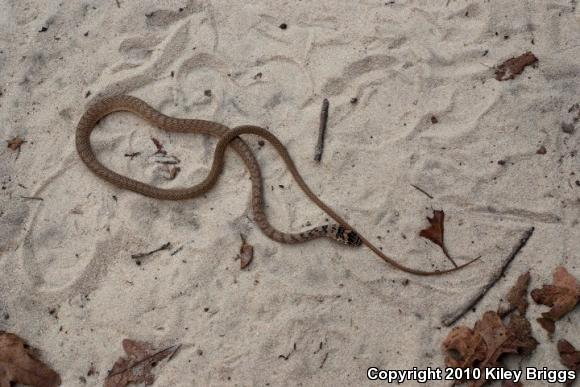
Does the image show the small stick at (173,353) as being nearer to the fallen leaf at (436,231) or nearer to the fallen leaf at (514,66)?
the fallen leaf at (436,231)

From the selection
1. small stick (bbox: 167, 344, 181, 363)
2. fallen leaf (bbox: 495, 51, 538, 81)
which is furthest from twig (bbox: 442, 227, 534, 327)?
small stick (bbox: 167, 344, 181, 363)

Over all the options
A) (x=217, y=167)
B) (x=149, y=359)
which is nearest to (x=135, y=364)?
(x=149, y=359)

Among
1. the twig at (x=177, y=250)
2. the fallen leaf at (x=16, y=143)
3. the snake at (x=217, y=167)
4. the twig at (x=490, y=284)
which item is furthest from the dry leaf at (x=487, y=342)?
the fallen leaf at (x=16, y=143)

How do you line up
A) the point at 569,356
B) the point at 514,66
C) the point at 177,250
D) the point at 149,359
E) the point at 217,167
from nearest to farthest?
the point at 569,356 → the point at 149,359 → the point at 177,250 → the point at 217,167 → the point at 514,66

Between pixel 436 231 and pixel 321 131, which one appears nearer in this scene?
pixel 436 231

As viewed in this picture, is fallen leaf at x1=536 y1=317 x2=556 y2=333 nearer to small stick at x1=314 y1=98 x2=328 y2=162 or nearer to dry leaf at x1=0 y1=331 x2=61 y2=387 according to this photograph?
small stick at x1=314 y1=98 x2=328 y2=162

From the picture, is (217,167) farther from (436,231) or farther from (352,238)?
(436,231)

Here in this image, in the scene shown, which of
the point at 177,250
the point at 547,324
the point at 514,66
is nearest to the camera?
the point at 547,324
